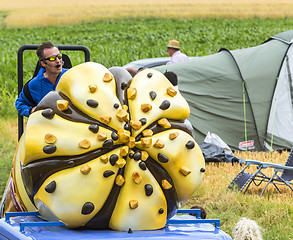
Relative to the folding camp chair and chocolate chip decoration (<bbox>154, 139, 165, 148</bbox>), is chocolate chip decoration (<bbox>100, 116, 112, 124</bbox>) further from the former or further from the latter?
the folding camp chair

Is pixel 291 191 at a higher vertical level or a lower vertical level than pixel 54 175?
lower

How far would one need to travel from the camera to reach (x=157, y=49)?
26.9m

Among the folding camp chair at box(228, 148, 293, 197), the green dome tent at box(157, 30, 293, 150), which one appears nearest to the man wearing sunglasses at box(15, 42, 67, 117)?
the folding camp chair at box(228, 148, 293, 197)

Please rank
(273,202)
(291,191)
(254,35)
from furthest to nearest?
(254,35)
(291,191)
(273,202)

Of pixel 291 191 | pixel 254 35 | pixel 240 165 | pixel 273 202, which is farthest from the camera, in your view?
pixel 254 35

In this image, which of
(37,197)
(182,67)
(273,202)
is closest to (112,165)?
(37,197)

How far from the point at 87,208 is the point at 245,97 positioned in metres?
8.46

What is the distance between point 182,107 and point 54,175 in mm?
828

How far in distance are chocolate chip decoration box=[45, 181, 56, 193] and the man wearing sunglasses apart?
1362 millimetres

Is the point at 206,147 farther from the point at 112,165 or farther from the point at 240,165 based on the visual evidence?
the point at 112,165

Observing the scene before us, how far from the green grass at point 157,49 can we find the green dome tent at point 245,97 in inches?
134

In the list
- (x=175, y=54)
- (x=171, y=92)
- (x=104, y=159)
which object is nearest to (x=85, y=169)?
(x=104, y=159)

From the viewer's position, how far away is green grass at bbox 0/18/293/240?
22.4ft

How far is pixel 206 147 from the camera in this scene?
10.3 m
